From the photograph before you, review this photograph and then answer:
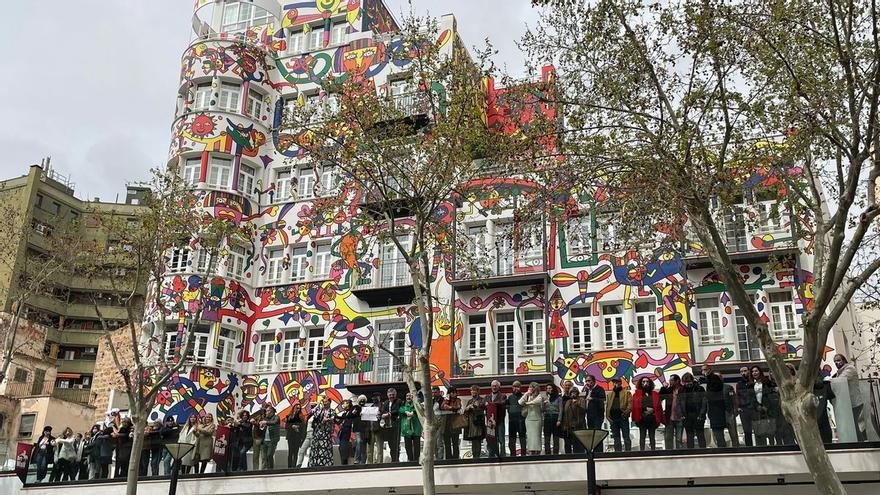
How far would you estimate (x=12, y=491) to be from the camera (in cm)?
2381

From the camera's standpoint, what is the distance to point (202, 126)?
3238 centimetres

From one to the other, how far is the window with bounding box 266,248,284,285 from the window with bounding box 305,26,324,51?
29.3ft

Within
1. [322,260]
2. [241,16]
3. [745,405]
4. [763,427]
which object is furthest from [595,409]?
[241,16]

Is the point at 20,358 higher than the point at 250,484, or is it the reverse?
the point at 20,358

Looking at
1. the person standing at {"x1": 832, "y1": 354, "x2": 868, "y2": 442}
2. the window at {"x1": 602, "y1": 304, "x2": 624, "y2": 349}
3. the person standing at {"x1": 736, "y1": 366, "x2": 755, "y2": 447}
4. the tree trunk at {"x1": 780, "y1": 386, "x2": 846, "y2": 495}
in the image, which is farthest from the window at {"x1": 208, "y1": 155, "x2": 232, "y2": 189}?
the tree trunk at {"x1": 780, "y1": 386, "x2": 846, "y2": 495}

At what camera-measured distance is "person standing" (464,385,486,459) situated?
1844 cm

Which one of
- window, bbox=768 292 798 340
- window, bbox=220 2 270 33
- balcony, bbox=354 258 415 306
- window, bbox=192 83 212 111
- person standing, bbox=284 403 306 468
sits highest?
window, bbox=220 2 270 33

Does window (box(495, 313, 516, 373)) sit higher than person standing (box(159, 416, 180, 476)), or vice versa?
window (box(495, 313, 516, 373))

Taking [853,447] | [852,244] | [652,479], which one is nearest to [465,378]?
[652,479]

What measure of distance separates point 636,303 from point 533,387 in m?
9.29

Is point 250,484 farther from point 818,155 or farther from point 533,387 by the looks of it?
point 818,155

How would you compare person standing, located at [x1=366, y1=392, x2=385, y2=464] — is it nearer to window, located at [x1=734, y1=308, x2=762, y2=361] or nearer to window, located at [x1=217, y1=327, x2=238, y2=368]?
window, located at [x1=734, y1=308, x2=762, y2=361]

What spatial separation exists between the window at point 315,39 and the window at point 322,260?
894 cm

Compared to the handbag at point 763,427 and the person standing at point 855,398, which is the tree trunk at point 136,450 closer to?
the handbag at point 763,427
